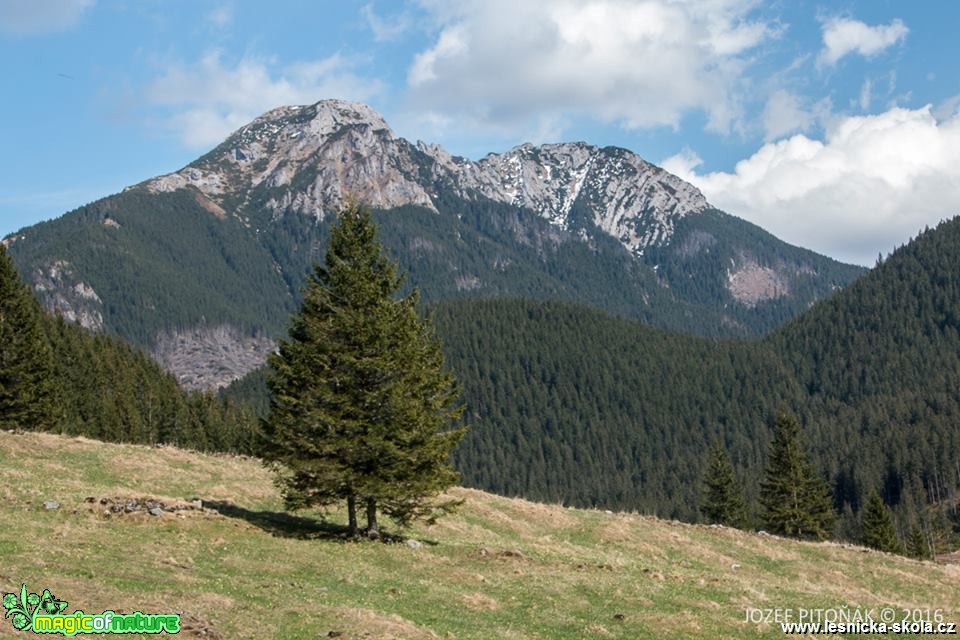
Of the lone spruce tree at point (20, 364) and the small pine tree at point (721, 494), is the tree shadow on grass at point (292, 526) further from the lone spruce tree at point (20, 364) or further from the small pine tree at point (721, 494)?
the small pine tree at point (721, 494)

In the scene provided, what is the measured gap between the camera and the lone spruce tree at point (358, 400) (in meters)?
33.2

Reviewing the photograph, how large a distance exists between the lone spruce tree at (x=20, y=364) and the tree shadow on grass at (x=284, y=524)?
30.0 metres

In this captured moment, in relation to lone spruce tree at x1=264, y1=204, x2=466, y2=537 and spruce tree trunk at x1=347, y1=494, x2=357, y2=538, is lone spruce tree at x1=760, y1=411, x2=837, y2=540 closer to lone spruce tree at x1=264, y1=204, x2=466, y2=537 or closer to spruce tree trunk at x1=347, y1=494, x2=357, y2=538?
lone spruce tree at x1=264, y1=204, x2=466, y2=537

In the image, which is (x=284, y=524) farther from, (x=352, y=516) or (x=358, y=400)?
(x=358, y=400)

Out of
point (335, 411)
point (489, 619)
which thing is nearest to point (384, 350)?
point (335, 411)

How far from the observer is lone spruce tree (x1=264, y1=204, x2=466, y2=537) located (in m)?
33.2

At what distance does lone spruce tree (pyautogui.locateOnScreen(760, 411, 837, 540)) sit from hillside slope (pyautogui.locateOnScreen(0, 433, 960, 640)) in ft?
93.2

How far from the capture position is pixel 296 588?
25219 millimetres

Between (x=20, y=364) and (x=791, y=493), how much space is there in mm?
69152

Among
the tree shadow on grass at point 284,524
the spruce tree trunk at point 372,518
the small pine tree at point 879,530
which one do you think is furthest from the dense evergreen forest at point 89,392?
the small pine tree at point 879,530

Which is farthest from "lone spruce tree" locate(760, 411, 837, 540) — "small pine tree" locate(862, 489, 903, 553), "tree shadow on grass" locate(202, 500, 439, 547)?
"tree shadow on grass" locate(202, 500, 439, 547)

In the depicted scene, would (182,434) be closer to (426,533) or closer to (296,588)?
(426,533)

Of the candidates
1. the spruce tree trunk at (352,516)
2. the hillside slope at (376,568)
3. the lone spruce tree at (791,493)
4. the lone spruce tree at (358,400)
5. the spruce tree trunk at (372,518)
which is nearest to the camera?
the hillside slope at (376,568)

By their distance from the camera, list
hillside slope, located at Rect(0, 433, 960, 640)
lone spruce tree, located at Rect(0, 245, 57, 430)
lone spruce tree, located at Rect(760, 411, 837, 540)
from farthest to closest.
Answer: lone spruce tree, located at Rect(760, 411, 837, 540) < lone spruce tree, located at Rect(0, 245, 57, 430) < hillside slope, located at Rect(0, 433, 960, 640)
